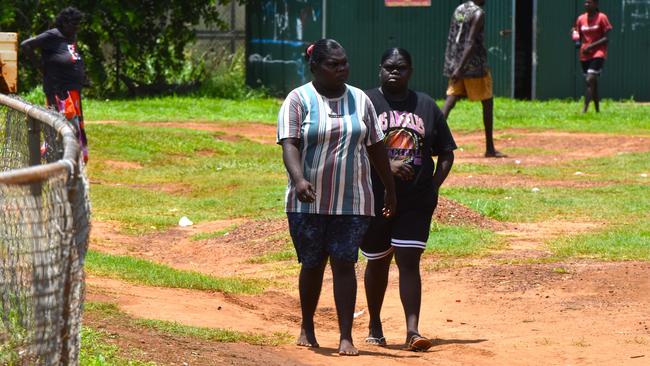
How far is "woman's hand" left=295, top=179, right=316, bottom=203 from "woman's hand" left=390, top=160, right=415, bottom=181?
0.80 meters

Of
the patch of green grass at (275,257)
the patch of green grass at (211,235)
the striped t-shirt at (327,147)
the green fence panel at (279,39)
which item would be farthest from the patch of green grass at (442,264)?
the green fence panel at (279,39)

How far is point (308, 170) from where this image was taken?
6.46 m

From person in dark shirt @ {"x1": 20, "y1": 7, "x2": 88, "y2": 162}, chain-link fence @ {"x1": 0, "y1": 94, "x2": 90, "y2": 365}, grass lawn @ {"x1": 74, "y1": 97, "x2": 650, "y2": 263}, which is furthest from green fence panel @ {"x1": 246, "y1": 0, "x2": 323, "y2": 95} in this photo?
chain-link fence @ {"x1": 0, "y1": 94, "x2": 90, "y2": 365}

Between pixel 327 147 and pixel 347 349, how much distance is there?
102 cm

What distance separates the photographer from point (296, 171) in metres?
6.32

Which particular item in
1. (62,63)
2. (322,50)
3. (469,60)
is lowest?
(469,60)

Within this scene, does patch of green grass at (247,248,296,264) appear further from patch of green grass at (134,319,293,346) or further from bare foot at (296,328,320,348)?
bare foot at (296,328,320,348)

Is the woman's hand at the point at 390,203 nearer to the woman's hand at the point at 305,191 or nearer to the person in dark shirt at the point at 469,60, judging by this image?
the woman's hand at the point at 305,191

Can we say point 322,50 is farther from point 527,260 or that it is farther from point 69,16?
point 69,16

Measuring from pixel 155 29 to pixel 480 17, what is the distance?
10.4m

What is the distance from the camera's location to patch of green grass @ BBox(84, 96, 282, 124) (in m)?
20.4

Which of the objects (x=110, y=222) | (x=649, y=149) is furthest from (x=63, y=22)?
(x=649, y=149)

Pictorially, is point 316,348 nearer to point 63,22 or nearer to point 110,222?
point 110,222

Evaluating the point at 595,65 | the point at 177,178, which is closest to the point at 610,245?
the point at 177,178
